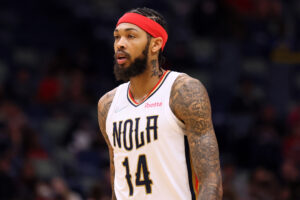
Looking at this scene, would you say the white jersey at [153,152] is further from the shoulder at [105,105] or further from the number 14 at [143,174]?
the shoulder at [105,105]

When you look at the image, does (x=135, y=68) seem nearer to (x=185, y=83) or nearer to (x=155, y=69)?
(x=155, y=69)

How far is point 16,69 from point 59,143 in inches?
111

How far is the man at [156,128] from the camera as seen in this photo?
4.30 metres

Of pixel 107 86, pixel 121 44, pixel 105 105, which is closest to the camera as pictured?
pixel 121 44

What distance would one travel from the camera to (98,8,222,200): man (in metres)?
4.30

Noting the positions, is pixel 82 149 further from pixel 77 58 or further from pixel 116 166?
pixel 116 166

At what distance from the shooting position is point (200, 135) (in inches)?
169

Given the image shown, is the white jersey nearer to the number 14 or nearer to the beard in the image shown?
the number 14

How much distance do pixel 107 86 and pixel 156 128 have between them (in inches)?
400

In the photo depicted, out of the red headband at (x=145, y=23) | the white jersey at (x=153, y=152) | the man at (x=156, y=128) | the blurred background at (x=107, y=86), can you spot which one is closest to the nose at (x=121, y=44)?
the man at (x=156, y=128)

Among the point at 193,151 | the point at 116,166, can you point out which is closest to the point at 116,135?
the point at 116,166

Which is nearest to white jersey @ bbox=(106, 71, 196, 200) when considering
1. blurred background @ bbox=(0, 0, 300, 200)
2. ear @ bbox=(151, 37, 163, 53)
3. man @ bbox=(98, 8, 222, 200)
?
man @ bbox=(98, 8, 222, 200)

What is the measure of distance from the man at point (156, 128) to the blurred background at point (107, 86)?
14.4 feet

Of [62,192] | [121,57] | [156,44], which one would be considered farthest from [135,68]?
[62,192]
